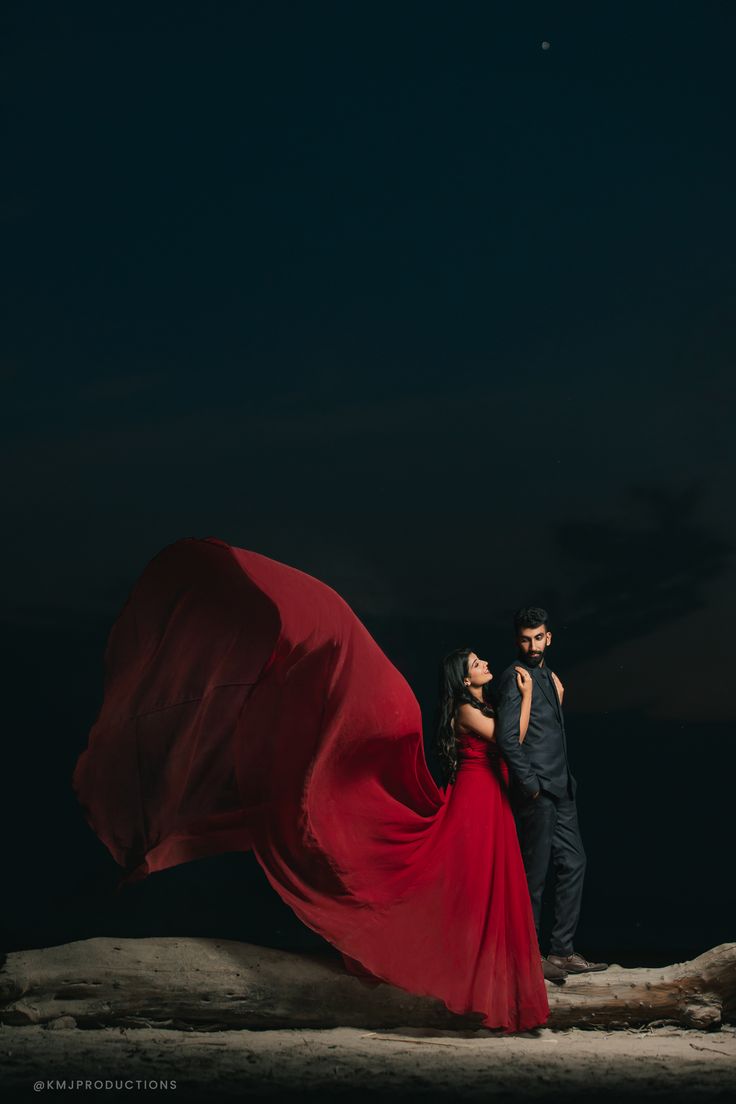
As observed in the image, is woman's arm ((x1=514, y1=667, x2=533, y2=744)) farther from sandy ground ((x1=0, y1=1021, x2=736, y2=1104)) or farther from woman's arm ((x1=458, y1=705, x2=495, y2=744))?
sandy ground ((x1=0, y1=1021, x2=736, y2=1104))

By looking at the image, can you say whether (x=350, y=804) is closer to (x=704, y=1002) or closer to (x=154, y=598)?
(x=154, y=598)

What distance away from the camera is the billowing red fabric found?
670 cm

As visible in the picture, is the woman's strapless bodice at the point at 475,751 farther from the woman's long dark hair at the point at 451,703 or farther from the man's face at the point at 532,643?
the man's face at the point at 532,643

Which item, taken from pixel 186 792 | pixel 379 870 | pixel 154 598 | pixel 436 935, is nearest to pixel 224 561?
pixel 154 598

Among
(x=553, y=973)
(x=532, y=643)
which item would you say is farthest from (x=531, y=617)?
(x=553, y=973)

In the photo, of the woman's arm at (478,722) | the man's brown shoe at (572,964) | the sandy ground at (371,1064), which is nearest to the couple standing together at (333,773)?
the woman's arm at (478,722)

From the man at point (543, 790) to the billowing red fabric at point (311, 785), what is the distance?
0.79 ft

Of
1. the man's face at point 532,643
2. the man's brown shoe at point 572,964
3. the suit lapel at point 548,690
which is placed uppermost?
the man's face at point 532,643

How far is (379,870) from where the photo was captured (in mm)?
6852

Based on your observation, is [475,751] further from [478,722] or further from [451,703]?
[451,703]

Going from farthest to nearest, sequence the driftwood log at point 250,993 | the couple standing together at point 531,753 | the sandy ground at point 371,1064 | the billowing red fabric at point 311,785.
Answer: the couple standing together at point 531,753 < the driftwood log at point 250,993 < the billowing red fabric at point 311,785 < the sandy ground at point 371,1064

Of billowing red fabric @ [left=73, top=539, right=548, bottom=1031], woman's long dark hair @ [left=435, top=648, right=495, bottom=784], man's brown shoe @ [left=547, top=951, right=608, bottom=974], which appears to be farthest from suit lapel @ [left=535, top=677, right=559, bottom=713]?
man's brown shoe @ [left=547, top=951, right=608, bottom=974]

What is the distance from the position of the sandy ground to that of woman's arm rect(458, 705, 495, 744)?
157 centimetres

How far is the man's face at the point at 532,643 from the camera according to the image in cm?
716
